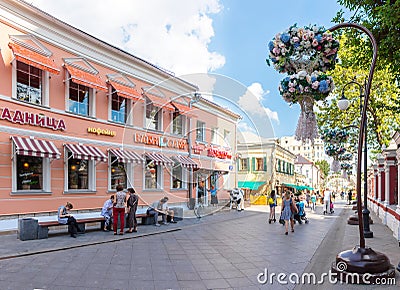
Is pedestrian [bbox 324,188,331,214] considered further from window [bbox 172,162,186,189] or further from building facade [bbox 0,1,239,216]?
window [bbox 172,162,186,189]

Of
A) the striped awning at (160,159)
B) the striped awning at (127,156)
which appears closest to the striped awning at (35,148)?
the striped awning at (127,156)

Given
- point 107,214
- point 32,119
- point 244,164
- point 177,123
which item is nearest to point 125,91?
point 32,119

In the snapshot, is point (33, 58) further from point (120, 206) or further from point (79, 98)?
point (120, 206)

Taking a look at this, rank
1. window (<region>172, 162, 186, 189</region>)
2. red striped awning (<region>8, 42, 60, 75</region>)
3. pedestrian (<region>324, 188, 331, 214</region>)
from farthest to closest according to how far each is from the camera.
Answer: pedestrian (<region>324, 188, 331, 214</region>), window (<region>172, 162, 186, 189</region>), red striped awning (<region>8, 42, 60, 75</region>)

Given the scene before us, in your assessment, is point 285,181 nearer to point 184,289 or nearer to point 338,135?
point 338,135

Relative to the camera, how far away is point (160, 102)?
17.9 metres

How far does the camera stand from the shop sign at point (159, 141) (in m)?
16.9

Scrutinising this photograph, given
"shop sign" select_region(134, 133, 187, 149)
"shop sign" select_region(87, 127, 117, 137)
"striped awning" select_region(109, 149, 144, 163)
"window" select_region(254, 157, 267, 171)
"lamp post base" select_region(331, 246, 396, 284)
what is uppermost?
"shop sign" select_region(87, 127, 117, 137)

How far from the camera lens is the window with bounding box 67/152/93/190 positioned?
43.9ft

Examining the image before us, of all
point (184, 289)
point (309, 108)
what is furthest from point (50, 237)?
point (309, 108)

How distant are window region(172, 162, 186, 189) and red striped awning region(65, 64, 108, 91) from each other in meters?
7.04

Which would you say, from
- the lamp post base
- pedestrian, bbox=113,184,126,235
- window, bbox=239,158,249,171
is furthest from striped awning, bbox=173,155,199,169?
the lamp post base

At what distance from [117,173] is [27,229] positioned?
20.2 ft

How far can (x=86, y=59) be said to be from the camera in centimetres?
1421
